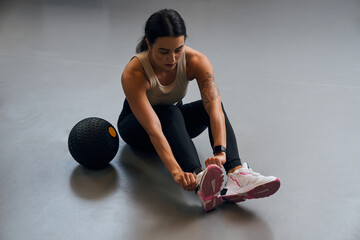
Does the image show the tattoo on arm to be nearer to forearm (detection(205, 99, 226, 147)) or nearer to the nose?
forearm (detection(205, 99, 226, 147))

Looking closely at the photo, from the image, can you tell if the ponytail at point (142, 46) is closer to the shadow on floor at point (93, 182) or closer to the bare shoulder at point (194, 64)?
the bare shoulder at point (194, 64)

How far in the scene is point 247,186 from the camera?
78.4 inches

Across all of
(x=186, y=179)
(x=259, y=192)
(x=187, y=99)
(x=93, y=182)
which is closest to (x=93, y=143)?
(x=93, y=182)

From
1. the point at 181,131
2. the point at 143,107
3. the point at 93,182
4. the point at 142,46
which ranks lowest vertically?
the point at 93,182

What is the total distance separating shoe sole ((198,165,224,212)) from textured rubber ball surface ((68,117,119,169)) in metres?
0.59

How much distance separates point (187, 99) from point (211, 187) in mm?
1367

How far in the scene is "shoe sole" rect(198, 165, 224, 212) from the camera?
1847mm

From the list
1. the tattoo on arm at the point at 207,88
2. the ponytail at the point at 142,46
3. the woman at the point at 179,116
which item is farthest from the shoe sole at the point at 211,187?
the ponytail at the point at 142,46

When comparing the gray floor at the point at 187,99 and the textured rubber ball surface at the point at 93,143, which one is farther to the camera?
the textured rubber ball surface at the point at 93,143

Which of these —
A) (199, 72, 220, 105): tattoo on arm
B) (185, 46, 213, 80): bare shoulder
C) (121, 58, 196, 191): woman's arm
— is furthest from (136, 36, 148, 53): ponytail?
(199, 72, 220, 105): tattoo on arm

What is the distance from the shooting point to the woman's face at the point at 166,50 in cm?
190

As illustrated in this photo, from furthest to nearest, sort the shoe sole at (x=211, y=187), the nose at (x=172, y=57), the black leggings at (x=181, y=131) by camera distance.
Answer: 1. the black leggings at (x=181, y=131)
2. the nose at (x=172, y=57)
3. the shoe sole at (x=211, y=187)

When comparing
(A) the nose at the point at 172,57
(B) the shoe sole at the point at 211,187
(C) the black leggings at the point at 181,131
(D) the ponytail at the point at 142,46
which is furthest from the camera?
(D) the ponytail at the point at 142,46

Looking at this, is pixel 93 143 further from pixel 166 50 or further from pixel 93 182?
pixel 166 50
